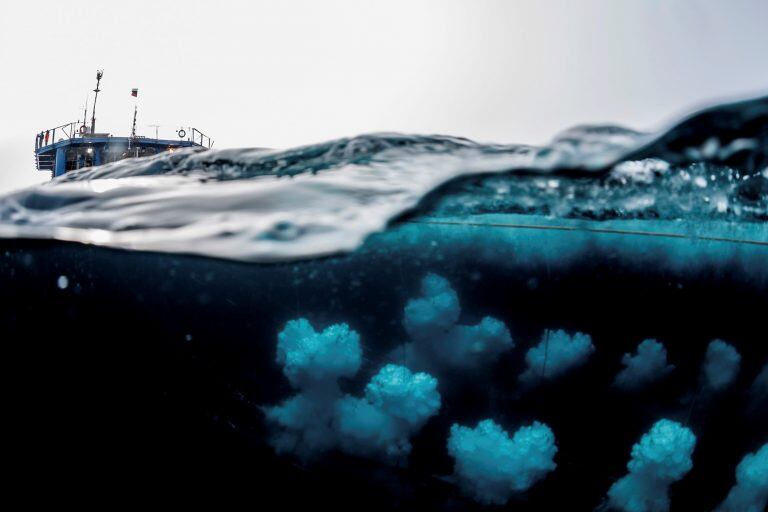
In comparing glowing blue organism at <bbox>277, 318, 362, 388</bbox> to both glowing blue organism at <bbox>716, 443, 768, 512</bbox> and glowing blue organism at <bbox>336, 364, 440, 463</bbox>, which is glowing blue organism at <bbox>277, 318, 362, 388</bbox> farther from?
glowing blue organism at <bbox>716, 443, 768, 512</bbox>

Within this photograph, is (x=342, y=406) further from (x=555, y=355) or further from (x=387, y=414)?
(x=555, y=355)

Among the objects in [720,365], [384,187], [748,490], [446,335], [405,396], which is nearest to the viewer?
[384,187]

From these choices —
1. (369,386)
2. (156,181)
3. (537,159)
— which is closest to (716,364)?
(537,159)

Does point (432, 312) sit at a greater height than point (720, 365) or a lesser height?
greater

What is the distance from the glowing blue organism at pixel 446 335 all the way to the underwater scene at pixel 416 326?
28mm

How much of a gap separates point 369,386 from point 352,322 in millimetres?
936

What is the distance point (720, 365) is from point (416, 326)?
14.0 ft

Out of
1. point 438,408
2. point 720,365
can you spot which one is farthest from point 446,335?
point 720,365

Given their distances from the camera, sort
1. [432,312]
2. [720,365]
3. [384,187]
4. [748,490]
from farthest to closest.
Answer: [720,365] → [748,490] → [432,312] → [384,187]

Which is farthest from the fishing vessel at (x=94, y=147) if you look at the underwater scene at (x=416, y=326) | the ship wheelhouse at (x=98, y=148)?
the underwater scene at (x=416, y=326)

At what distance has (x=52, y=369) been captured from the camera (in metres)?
6.25

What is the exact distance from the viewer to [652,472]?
16.9 feet

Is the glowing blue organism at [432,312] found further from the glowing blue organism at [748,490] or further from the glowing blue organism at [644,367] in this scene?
the glowing blue organism at [748,490]

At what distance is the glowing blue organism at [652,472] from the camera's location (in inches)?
203
